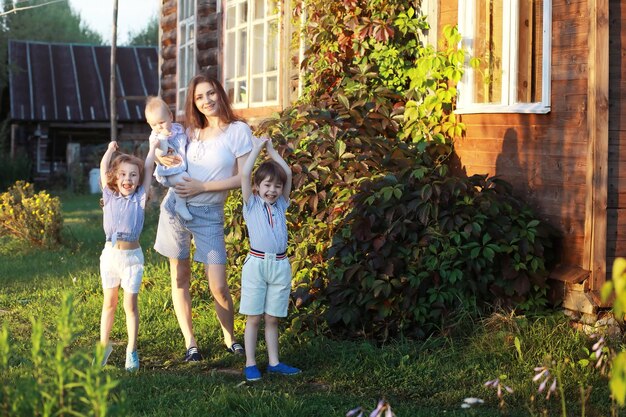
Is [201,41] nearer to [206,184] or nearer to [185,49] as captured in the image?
[185,49]

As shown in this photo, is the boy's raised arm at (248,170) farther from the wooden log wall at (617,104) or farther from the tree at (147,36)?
the tree at (147,36)

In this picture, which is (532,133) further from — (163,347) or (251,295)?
(163,347)

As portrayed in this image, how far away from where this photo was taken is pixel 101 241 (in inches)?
569

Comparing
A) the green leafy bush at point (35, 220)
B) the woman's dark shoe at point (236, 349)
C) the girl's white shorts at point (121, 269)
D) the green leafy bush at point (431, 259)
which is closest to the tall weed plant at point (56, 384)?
the girl's white shorts at point (121, 269)

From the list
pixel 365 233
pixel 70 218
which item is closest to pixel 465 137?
pixel 365 233

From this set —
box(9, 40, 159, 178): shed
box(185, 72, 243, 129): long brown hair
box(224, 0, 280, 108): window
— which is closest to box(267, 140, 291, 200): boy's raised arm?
box(185, 72, 243, 129): long brown hair

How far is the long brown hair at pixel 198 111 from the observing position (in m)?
6.32

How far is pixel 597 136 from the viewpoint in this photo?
648 centimetres

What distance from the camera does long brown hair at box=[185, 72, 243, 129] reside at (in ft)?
20.7

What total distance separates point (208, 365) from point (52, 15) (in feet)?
187

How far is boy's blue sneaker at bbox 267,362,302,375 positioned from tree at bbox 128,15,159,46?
47213 mm

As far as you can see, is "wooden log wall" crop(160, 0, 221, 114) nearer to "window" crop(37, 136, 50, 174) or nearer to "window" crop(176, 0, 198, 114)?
"window" crop(176, 0, 198, 114)

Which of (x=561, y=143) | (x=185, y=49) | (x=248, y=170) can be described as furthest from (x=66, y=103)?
(x=248, y=170)

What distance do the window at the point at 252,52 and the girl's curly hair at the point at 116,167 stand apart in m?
5.00
